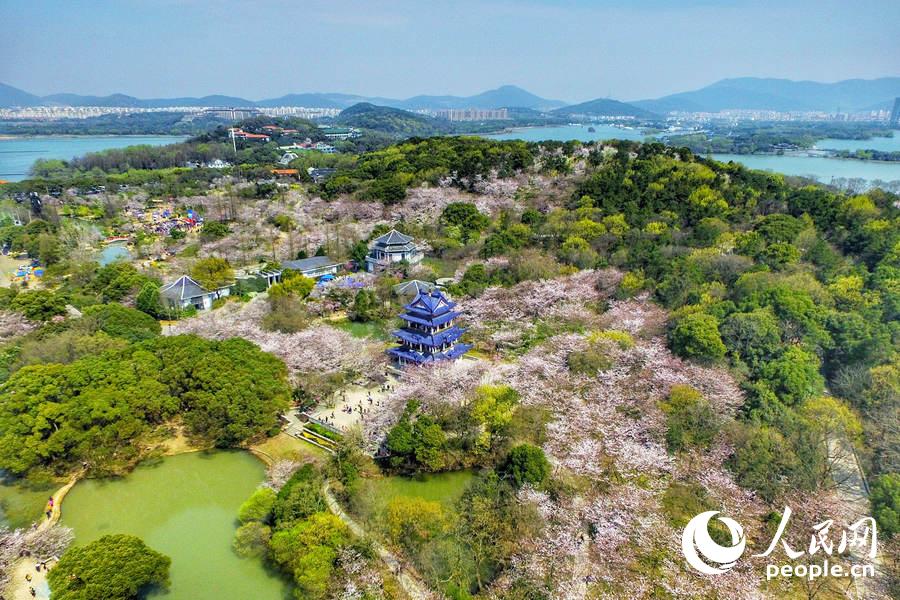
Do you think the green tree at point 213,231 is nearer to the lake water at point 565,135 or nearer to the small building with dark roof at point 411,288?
the small building with dark roof at point 411,288

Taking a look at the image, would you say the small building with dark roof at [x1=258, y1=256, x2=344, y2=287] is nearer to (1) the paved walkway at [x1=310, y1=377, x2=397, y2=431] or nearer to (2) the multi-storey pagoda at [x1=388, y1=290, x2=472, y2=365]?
(2) the multi-storey pagoda at [x1=388, y1=290, x2=472, y2=365]

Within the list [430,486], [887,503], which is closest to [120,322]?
[430,486]

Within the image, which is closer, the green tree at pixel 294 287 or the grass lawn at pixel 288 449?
the grass lawn at pixel 288 449

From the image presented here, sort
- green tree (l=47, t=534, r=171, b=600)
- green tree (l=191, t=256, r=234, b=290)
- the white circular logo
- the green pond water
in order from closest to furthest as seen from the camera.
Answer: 1. the white circular logo
2. green tree (l=47, t=534, r=171, b=600)
3. the green pond water
4. green tree (l=191, t=256, r=234, b=290)

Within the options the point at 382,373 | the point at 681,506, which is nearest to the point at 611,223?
the point at 382,373

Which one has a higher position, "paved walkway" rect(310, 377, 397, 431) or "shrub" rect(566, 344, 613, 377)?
"shrub" rect(566, 344, 613, 377)

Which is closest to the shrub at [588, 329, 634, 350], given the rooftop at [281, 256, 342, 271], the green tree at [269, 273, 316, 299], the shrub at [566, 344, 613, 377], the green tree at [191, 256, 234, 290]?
the shrub at [566, 344, 613, 377]

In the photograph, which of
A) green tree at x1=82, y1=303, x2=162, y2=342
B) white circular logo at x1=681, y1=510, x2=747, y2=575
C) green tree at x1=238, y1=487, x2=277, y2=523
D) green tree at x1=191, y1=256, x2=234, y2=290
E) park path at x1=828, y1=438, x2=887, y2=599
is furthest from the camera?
green tree at x1=191, y1=256, x2=234, y2=290

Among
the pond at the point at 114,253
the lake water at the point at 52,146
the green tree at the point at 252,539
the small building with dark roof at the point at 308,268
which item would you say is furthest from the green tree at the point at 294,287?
the lake water at the point at 52,146
